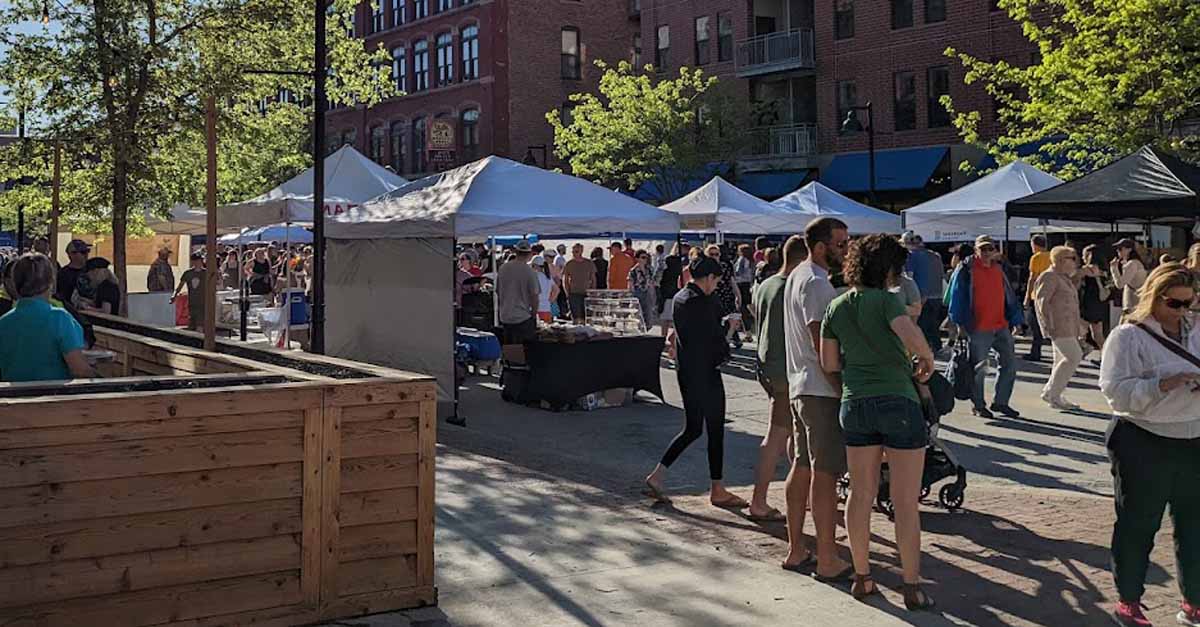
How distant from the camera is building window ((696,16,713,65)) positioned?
134 feet

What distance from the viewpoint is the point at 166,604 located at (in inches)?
203

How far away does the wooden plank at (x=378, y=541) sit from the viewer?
18.5 ft

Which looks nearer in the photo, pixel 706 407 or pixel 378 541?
pixel 378 541

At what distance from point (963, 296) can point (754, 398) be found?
2.81 metres

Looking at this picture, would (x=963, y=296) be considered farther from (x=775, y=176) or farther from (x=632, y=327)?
(x=775, y=176)

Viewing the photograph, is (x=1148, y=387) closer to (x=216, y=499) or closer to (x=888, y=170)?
(x=216, y=499)

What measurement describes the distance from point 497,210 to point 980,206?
10369mm

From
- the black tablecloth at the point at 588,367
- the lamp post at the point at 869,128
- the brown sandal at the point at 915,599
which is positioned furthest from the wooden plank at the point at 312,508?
the lamp post at the point at 869,128

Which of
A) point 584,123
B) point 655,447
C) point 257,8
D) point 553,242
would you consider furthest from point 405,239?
point 584,123

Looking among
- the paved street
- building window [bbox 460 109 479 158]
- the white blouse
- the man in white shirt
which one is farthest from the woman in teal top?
building window [bbox 460 109 479 158]

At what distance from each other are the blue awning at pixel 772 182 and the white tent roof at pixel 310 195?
59.1ft

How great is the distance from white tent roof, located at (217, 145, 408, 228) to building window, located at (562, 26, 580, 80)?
101ft

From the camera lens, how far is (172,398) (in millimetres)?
5109

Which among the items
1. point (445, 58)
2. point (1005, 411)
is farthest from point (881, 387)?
point (445, 58)
